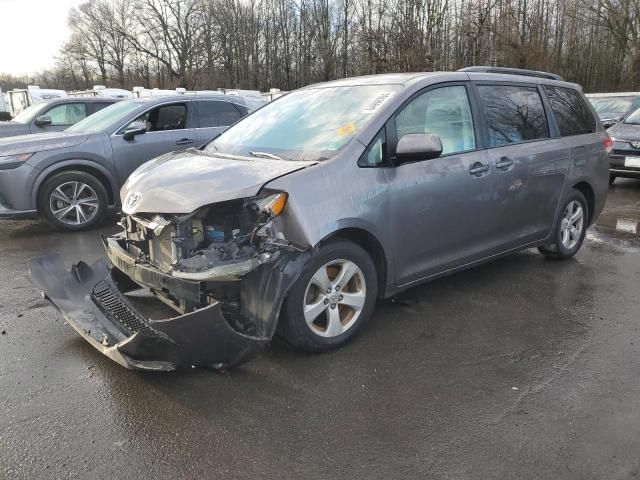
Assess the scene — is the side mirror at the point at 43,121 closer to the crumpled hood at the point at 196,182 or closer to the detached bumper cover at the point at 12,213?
the detached bumper cover at the point at 12,213

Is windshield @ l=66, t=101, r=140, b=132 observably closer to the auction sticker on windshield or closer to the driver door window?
the driver door window

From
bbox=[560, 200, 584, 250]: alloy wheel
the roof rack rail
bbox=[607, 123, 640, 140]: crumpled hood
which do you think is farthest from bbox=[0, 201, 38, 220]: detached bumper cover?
bbox=[607, 123, 640, 140]: crumpled hood

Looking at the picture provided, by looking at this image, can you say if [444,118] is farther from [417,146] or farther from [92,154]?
[92,154]

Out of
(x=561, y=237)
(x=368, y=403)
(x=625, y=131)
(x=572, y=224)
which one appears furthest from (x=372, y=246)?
(x=625, y=131)

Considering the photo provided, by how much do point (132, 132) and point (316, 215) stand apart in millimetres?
4868

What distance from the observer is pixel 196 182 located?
3.20 meters

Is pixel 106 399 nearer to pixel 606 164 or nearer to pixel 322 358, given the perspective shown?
pixel 322 358

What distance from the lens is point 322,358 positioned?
3443mm

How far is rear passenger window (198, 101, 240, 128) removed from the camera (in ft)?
26.4

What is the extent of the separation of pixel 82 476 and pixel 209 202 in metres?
1.50

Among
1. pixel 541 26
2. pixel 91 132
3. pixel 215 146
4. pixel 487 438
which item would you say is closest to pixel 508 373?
pixel 487 438

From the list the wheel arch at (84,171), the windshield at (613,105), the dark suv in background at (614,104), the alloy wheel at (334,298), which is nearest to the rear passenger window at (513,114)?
the alloy wheel at (334,298)

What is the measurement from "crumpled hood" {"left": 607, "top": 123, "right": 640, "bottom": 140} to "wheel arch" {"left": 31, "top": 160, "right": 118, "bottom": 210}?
943 centimetres

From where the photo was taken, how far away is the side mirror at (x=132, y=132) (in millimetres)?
7137
